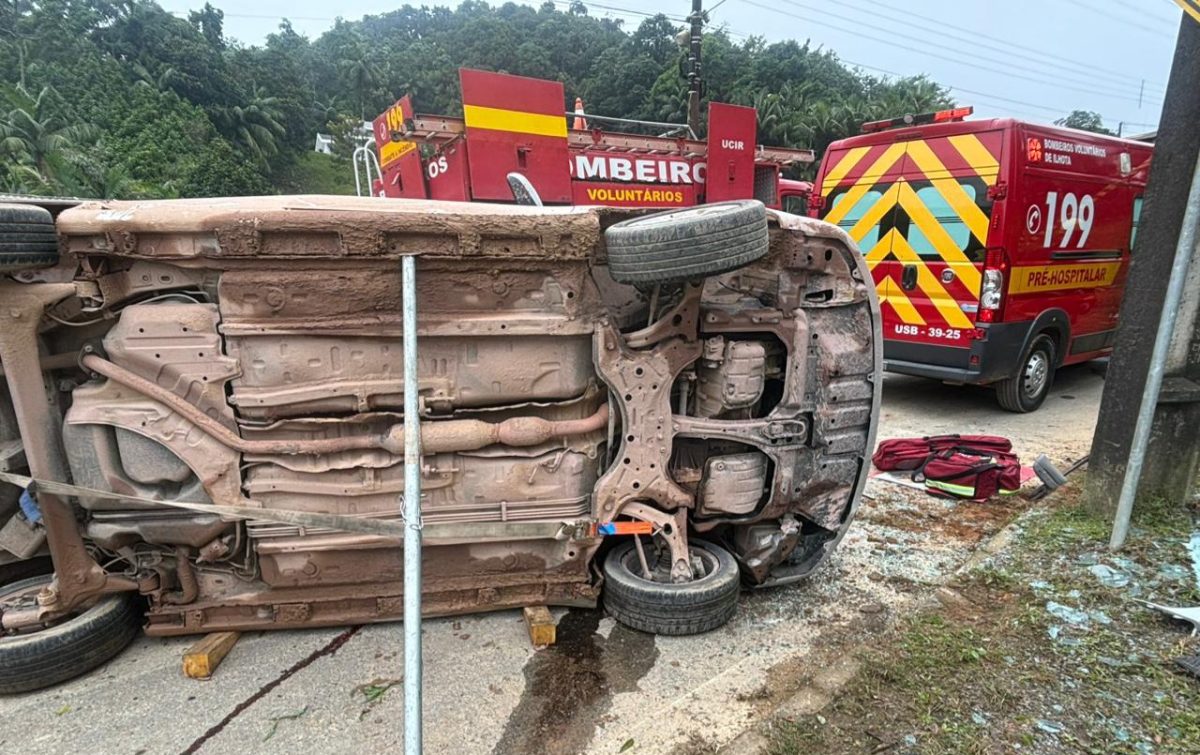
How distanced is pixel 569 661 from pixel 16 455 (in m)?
2.29

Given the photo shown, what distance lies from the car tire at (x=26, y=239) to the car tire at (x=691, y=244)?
200 centimetres

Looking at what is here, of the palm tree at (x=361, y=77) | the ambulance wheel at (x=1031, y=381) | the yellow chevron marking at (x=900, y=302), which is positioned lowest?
the ambulance wheel at (x=1031, y=381)

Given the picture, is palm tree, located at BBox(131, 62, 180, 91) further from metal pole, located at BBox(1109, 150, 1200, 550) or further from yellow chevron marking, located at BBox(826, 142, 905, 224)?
metal pole, located at BBox(1109, 150, 1200, 550)

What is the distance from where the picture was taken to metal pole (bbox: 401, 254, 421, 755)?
5.04ft

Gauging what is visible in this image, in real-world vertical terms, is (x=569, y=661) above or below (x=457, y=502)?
below

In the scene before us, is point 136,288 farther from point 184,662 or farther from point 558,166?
point 558,166

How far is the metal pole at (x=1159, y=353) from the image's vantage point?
2.56 meters

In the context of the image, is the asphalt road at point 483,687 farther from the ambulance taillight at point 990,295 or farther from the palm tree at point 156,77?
the palm tree at point 156,77

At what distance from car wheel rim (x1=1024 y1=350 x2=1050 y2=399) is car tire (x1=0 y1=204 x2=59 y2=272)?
7096 millimetres

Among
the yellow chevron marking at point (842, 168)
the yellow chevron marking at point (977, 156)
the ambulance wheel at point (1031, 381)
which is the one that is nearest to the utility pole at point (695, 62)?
the yellow chevron marking at point (842, 168)

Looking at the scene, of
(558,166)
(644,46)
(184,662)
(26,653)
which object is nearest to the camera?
(26,653)

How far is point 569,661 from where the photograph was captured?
2.51 m

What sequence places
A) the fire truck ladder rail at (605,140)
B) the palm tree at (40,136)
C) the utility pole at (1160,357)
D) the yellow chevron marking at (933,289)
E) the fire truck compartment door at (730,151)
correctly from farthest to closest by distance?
the palm tree at (40,136) < the fire truck compartment door at (730,151) < the fire truck ladder rail at (605,140) < the yellow chevron marking at (933,289) < the utility pole at (1160,357)

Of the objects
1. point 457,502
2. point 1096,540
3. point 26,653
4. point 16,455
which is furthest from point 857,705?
point 16,455
